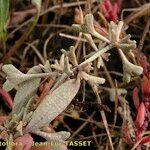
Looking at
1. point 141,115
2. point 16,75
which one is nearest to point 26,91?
point 16,75

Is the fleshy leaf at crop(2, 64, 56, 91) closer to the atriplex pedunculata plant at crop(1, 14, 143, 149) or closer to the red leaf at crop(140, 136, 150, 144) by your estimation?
the atriplex pedunculata plant at crop(1, 14, 143, 149)

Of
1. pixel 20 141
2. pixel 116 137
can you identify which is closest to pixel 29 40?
pixel 116 137

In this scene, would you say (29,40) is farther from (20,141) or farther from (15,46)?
(20,141)

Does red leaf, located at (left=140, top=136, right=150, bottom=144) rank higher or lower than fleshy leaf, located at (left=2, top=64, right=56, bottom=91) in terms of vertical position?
lower

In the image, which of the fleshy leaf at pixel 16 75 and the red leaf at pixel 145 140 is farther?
the red leaf at pixel 145 140

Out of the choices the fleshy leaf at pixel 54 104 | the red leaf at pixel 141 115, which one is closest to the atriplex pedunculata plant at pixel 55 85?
the fleshy leaf at pixel 54 104

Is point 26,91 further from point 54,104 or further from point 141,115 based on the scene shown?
point 141,115

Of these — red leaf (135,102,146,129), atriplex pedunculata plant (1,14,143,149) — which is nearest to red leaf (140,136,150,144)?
red leaf (135,102,146,129)

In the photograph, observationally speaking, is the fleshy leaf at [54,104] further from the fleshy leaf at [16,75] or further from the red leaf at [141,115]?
the red leaf at [141,115]

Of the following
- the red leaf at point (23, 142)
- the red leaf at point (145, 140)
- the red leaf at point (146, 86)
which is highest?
the red leaf at point (146, 86)
